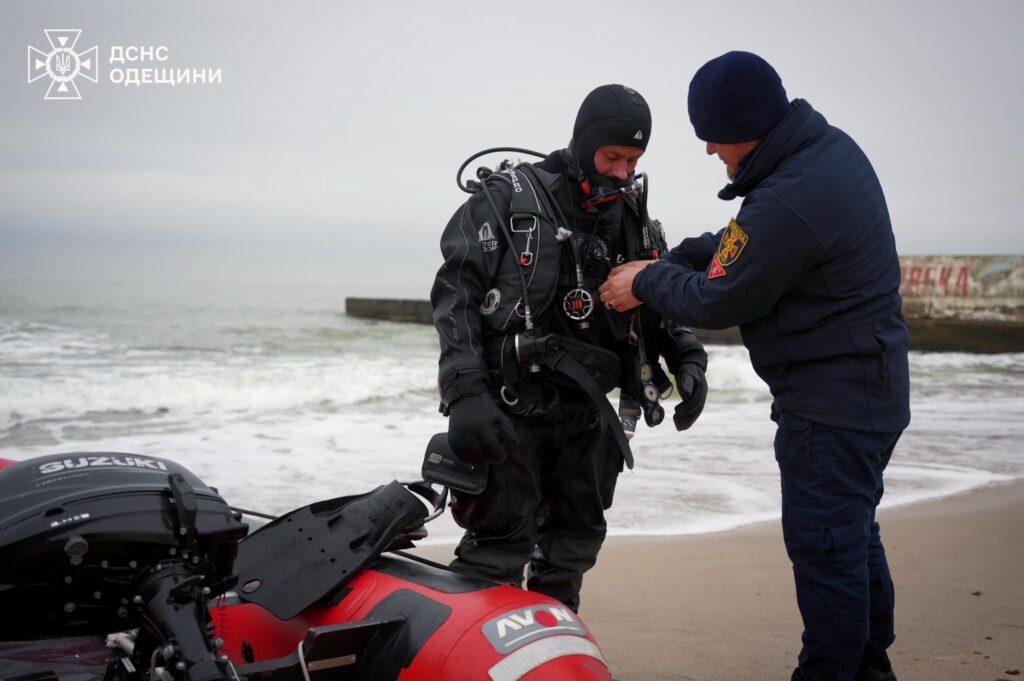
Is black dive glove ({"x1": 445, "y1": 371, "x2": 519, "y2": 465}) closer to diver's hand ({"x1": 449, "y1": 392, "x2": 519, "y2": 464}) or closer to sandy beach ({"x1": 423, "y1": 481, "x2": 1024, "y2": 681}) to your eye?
diver's hand ({"x1": 449, "y1": 392, "x2": 519, "y2": 464})

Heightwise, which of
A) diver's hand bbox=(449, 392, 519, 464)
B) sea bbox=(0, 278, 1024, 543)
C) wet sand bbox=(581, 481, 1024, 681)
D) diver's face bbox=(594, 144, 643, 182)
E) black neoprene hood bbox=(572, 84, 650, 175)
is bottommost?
sea bbox=(0, 278, 1024, 543)

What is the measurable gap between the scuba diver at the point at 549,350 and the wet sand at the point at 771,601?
2.75 ft

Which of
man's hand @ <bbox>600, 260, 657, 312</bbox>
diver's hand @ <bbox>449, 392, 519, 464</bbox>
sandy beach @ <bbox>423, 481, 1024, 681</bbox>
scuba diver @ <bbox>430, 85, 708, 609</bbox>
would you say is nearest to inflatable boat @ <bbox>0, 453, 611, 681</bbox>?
diver's hand @ <bbox>449, 392, 519, 464</bbox>

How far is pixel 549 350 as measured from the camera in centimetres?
Answer: 243

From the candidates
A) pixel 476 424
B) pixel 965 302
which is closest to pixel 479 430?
pixel 476 424

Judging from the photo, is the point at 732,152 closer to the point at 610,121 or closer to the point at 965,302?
the point at 610,121

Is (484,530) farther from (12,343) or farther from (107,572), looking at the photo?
(12,343)

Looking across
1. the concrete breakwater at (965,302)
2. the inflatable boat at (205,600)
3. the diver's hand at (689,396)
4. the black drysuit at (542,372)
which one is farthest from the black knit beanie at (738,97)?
the concrete breakwater at (965,302)

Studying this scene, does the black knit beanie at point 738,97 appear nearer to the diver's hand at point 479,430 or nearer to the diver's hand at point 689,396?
the diver's hand at point 689,396

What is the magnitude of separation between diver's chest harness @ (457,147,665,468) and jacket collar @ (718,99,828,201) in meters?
0.38

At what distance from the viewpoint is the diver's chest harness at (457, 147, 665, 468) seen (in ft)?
7.93

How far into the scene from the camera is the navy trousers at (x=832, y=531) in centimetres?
217

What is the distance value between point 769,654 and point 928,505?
8.40 ft

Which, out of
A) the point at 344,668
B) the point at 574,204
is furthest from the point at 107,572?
the point at 574,204
